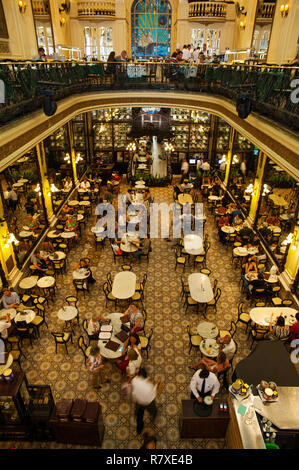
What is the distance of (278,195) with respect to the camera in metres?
15.1

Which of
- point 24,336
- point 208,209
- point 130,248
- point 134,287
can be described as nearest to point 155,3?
point 208,209

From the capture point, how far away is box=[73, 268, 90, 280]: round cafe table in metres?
9.73

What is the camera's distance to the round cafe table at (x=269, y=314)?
7848mm

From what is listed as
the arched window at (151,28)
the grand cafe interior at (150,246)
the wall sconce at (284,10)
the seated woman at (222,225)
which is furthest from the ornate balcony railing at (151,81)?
the arched window at (151,28)

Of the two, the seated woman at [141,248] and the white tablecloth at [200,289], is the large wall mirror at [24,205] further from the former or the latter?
the white tablecloth at [200,289]

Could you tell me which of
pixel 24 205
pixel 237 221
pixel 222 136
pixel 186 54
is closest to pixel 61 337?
pixel 237 221

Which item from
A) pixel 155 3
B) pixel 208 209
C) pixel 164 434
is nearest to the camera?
pixel 164 434

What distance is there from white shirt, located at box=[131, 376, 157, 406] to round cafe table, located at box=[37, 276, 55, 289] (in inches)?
179

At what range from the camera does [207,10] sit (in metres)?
19.4

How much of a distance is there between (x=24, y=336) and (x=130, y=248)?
4580 millimetres

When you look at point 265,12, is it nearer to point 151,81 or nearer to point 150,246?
point 151,81

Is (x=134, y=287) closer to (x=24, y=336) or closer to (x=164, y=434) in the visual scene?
(x=24, y=336)

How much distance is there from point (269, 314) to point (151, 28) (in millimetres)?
22486

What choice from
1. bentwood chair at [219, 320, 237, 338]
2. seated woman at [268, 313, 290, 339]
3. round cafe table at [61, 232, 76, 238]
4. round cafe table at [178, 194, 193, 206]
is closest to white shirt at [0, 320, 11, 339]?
round cafe table at [61, 232, 76, 238]
